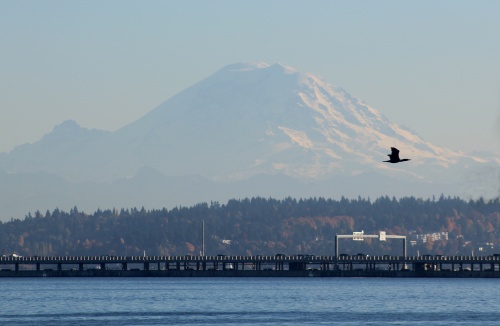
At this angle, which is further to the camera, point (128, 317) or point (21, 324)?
point (128, 317)

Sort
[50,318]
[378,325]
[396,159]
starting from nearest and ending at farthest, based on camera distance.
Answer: [396,159] → [378,325] → [50,318]

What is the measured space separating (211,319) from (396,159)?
72.3 meters

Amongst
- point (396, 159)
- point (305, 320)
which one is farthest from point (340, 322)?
point (396, 159)

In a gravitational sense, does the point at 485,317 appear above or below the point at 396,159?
below

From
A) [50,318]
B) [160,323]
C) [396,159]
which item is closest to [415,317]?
[160,323]

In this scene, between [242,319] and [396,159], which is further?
[242,319]

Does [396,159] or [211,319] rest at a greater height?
[396,159]

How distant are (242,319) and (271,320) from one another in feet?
14.6

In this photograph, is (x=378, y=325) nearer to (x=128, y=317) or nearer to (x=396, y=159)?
(x=128, y=317)

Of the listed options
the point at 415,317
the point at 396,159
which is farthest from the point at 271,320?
the point at 396,159

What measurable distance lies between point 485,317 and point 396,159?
74.0 meters

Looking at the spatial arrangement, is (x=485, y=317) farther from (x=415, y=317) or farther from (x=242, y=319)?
(x=242, y=319)

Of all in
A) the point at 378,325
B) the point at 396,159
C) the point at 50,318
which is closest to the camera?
the point at 396,159

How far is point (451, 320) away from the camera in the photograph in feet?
631
